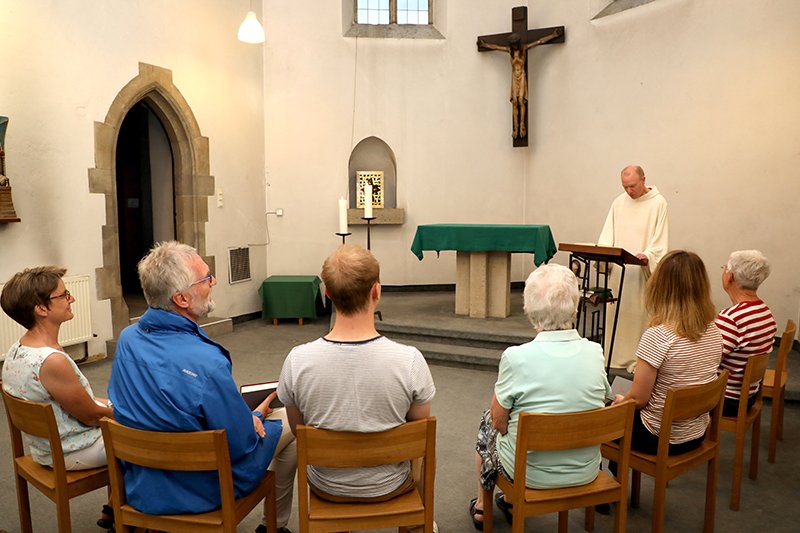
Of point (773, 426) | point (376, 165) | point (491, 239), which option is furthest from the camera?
point (376, 165)

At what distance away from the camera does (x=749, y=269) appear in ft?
9.83

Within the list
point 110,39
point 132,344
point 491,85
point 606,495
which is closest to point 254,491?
point 132,344

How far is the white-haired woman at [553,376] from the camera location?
204 cm

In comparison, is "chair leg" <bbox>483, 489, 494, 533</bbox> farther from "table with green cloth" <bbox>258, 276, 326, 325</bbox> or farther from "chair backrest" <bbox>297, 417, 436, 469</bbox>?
"table with green cloth" <bbox>258, 276, 326, 325</bbox>

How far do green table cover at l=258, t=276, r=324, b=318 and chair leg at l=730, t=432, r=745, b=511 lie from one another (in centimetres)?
507

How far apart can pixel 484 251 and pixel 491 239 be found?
18 centimetres

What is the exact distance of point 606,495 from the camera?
211 cm

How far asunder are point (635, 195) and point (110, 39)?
465 cm

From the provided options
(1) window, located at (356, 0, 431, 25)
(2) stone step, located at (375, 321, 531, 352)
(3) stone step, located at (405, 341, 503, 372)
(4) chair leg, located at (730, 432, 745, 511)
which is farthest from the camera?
(1) window, located at (356, 0, 431, 25)

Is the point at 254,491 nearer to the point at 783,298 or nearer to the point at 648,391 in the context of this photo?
the point at 648,391

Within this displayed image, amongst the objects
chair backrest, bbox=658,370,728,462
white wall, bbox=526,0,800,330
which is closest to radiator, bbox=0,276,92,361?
chair backrest, bbox=658,370,728,462

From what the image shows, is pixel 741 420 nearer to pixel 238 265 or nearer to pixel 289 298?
pixel 289 298

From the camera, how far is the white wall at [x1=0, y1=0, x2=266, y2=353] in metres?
4.90

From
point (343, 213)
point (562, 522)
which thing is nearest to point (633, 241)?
point (343, 213)
